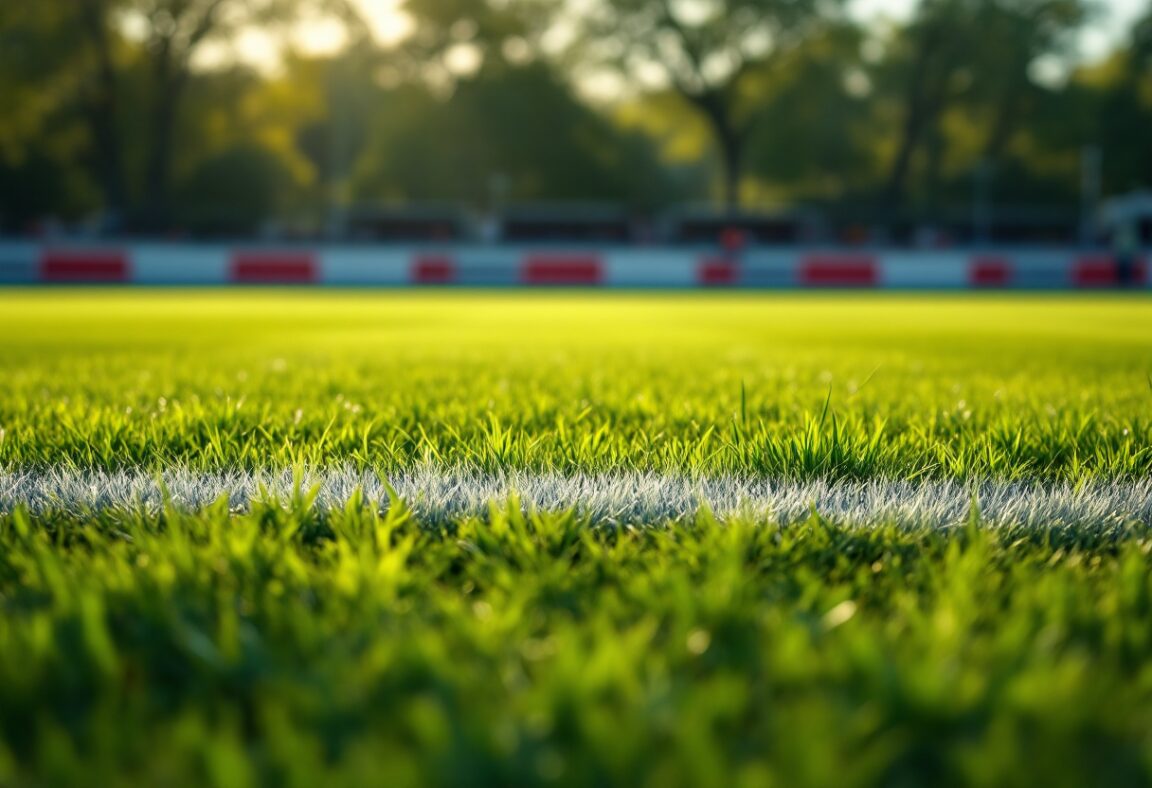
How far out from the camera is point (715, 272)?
2820 cm

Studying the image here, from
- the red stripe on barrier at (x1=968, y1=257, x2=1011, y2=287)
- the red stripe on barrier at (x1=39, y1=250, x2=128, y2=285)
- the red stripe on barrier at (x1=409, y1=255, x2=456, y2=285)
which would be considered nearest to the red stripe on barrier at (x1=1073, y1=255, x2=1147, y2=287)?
the red stripe on barrier at (x1=968, y1=257, x2=1011, y2=287)

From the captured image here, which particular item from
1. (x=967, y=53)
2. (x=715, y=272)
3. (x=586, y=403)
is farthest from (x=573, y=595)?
(x=967, y=53)

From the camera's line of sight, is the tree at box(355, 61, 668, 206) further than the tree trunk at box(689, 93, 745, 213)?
Yes

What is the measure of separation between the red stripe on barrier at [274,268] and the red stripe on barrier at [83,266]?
3.22 meters

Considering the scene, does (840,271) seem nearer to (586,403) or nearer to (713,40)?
(713,40)

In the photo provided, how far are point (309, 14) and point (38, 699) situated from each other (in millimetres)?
42655

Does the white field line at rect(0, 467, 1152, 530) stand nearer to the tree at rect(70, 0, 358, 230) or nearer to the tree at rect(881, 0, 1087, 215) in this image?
the tree at rect(70, 0, 358, 230)

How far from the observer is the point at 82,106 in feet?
135

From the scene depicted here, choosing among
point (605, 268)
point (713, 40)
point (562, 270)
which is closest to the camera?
point (605, 268)

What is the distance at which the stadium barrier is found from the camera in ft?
89.4

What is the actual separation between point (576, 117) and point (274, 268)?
29.7m

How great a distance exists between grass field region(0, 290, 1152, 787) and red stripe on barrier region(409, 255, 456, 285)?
980 inches

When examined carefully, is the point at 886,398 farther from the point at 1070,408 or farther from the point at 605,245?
the point at 605,245

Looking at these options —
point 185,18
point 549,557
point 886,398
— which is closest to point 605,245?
point 185,18
